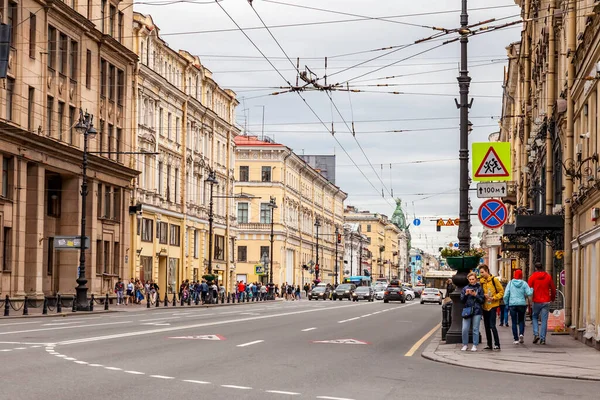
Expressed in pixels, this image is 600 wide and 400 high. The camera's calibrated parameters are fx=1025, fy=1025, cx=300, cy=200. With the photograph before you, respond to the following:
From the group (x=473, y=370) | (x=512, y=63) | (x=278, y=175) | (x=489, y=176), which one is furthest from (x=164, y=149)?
(x=473, y=370)

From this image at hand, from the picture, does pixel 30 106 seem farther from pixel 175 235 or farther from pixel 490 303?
pixel 490 303

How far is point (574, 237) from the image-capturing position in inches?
1085

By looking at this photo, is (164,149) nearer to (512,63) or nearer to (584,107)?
(512,63)

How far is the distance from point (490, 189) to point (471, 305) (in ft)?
12.5

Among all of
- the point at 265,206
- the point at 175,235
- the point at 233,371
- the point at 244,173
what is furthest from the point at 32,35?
the point at 244,173

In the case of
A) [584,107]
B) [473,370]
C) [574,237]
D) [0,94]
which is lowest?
[473,370]

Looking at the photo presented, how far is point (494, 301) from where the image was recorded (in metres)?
21.3

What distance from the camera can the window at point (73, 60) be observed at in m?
50.9

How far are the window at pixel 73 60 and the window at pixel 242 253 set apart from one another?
57564 millimetres

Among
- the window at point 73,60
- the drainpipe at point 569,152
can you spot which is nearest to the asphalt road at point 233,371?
the drainpipe at point 569,152

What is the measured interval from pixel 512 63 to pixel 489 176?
40049 mm

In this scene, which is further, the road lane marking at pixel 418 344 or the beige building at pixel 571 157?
the beige building at pixel 571 157

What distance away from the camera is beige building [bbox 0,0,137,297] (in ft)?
144

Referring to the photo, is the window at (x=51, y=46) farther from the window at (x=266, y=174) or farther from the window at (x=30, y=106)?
the window at (x=266, y=174)
